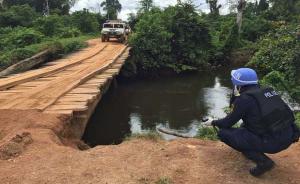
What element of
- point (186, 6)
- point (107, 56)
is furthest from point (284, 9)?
point (107, 56)

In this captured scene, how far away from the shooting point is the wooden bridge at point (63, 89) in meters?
11.3

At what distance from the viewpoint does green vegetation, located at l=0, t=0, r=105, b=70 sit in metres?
24.9

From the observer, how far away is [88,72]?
18.0 metres

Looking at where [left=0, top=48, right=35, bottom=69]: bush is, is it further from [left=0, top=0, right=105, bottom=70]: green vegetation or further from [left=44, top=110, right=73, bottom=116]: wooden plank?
[left=44, top=110, right=73, bottom=116]: wooden plank

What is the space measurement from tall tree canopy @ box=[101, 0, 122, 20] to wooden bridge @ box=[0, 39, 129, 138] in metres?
41.8

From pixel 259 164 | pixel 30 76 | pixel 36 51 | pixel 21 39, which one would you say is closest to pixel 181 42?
pixel 21 39

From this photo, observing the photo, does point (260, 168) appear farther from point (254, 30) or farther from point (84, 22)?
point (84, 22)

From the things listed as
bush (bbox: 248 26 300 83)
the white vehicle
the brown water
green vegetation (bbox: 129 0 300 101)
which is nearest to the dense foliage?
green vegetation (bbox: 129 0 300 101)

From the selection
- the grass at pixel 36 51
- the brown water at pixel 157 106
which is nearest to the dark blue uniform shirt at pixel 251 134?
the brown water at pixel 157 106

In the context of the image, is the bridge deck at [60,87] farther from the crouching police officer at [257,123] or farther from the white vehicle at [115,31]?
the white vehicle at [115,31]

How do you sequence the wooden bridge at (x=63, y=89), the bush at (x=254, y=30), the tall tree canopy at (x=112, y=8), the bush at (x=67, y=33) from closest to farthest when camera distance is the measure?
the wooden bridge at (x=63, y=89) → the bush at (x=67, y=33) → the bush at (x=254, y=30) → the tall tree canopy at (x=112, y=8)

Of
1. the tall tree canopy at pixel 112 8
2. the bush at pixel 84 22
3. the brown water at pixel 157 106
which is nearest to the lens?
the brown water at pixel 157 106

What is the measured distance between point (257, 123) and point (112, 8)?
62565 mm

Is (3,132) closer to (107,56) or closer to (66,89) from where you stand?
(66,89)
